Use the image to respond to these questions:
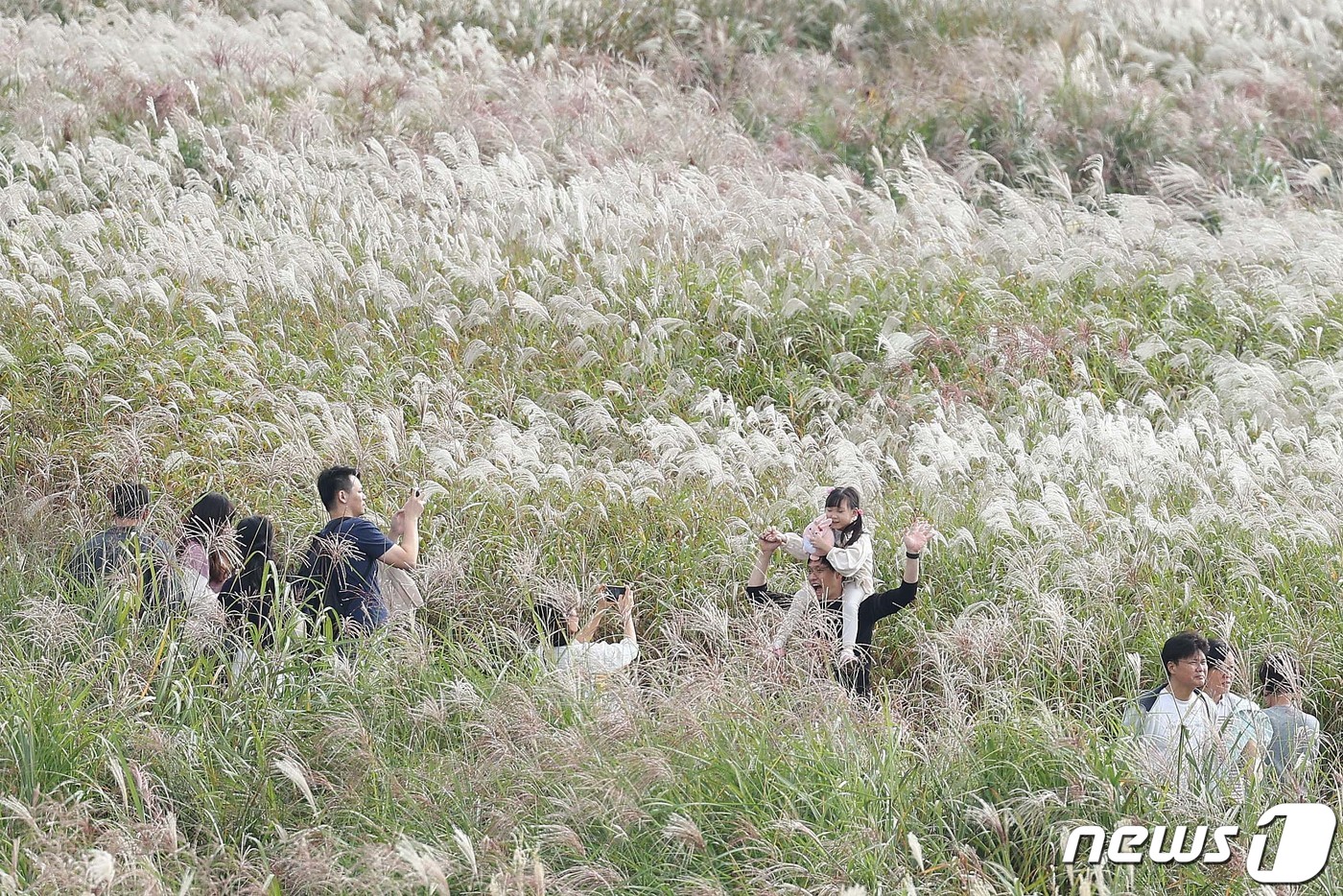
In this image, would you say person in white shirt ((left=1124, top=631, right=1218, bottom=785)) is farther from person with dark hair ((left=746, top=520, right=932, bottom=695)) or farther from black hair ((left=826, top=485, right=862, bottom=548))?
black hair ((left=826, top=485, right=862, bottom=548))

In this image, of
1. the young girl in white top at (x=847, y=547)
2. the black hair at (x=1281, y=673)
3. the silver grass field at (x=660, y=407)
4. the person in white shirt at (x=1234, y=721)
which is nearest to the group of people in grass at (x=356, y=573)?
the young girl in white top at (x=847, y=547)

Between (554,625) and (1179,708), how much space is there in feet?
9.16

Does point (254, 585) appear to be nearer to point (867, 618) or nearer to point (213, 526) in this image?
point (213, 526)

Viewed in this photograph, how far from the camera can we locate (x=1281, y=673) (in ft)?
21.2

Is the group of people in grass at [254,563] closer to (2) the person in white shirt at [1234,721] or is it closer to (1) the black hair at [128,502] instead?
(1) the black hair at [128,502]

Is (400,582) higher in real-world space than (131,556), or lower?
lower

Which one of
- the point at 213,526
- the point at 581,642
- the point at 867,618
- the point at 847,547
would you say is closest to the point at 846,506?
the point at 847,547

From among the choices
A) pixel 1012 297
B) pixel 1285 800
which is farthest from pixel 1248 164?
pixel 1285 800

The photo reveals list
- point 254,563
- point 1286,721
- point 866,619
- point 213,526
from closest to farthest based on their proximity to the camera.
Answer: point 1286,721 < point 213,526 < point 866,619 < point 254,563

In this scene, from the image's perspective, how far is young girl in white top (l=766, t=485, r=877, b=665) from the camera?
7121 millimetres

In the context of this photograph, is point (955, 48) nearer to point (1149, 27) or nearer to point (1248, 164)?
point (1149, 27)

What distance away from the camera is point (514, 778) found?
5.73 meters

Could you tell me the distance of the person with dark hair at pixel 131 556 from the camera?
6996 millimetres

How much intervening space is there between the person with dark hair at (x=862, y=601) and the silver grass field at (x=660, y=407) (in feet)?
0.99
